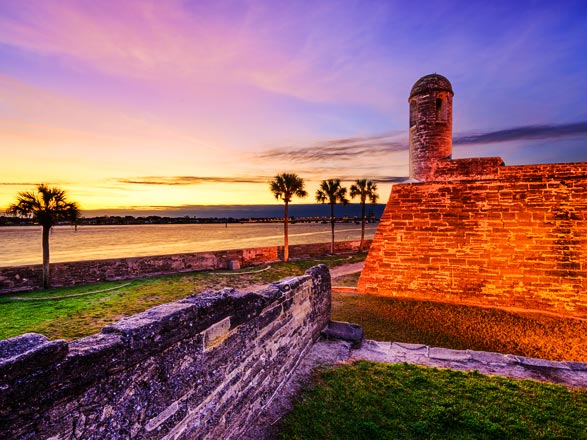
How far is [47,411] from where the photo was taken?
158cm

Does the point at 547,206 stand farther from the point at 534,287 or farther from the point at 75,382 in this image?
the point at 75,382

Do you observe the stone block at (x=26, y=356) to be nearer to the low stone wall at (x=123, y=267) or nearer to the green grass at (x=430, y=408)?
the green grass at (x=430, y=408)

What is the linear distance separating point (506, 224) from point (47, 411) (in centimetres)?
1185

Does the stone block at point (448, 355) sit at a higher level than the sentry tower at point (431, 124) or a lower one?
lower

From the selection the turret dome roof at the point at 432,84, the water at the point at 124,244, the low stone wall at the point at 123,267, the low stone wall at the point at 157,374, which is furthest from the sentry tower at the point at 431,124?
the water at the point at 124,244

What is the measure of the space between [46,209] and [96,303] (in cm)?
590

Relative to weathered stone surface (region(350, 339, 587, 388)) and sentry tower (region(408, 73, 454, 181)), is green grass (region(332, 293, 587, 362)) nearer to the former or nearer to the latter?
weathered stone surface (region(350, 339, 587, 388))

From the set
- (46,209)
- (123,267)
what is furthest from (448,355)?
(46,209)

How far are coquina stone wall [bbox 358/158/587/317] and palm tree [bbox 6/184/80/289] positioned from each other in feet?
43.9

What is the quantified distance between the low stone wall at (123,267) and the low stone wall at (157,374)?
531 inches

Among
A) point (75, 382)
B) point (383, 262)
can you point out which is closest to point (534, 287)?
point (383, 262)

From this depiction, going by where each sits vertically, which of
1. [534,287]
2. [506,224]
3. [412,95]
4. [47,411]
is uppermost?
[412,95]

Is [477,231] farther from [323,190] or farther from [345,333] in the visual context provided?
[323,190]

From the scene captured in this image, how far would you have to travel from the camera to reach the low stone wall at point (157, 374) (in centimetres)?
156
